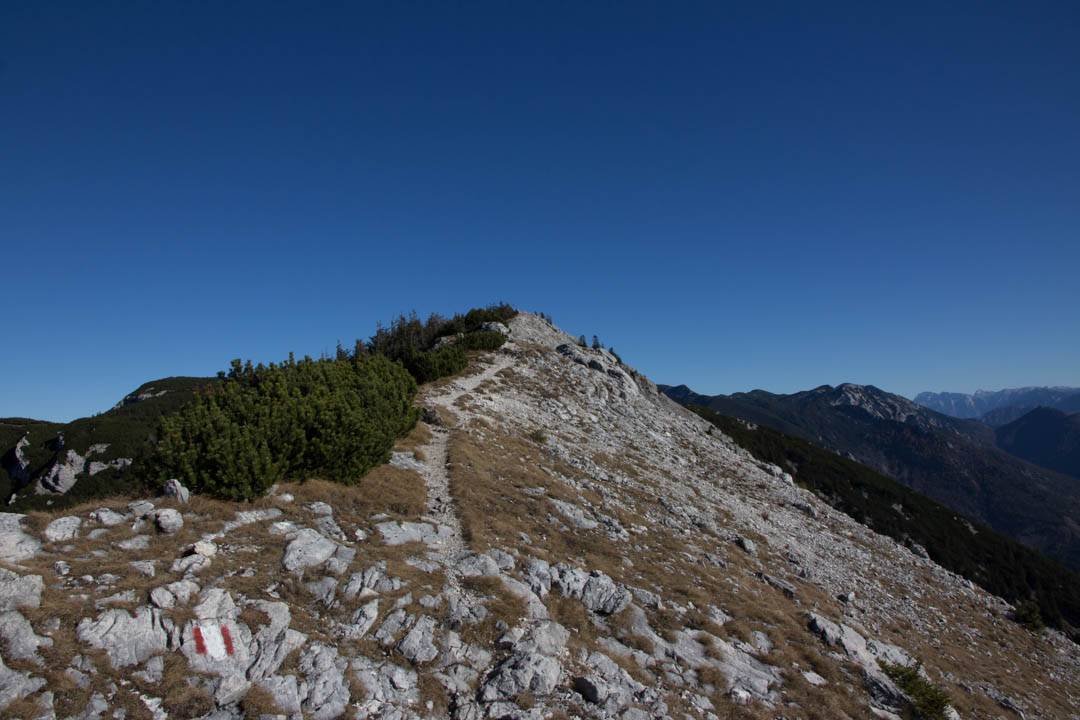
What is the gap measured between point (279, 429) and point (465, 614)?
847 cm

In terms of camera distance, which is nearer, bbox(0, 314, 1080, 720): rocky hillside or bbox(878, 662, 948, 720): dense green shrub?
bbox(0, 314, 1080, 720): rocky hillside

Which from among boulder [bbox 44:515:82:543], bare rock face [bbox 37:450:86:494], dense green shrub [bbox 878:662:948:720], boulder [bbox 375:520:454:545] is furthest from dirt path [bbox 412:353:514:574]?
bare rock face [bbox 37:450:86:494]

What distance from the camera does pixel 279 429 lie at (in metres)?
16.3

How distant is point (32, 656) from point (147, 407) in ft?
517

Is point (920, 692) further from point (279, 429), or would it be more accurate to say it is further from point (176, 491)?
point (176, 491)

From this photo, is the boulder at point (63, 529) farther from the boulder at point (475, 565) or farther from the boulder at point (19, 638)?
the boulder at point (475, 565)

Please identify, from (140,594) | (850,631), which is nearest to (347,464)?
(140,594)

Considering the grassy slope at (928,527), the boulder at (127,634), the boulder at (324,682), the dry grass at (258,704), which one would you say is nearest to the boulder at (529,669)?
the boulder at (324,682)

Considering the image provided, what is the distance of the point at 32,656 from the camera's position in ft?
27.3

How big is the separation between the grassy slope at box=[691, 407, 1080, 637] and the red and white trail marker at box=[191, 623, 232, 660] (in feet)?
216

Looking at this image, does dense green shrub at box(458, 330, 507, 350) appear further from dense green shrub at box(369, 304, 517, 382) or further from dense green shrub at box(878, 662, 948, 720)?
dense green shrub at box(878, 662, 948, 720)

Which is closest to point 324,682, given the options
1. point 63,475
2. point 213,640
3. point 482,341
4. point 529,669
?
point 213,640

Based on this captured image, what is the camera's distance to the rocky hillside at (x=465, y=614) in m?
9.25

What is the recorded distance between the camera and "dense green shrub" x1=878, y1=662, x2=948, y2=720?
1516 cm
